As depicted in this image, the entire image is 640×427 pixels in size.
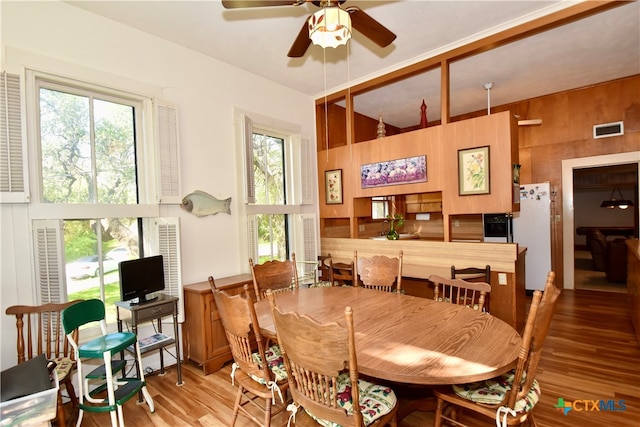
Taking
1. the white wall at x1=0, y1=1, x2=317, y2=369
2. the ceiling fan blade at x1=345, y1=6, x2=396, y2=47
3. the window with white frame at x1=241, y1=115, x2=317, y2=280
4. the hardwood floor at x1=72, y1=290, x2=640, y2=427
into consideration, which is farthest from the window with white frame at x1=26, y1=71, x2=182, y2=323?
the ceiling fan blade at x1=345, y1=6, x2=396, y2=47

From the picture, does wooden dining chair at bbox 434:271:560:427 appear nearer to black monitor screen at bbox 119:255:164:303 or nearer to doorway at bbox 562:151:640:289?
black monitor screen at bbox 119:255:164:303

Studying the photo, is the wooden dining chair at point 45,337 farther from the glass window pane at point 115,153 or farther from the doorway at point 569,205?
the doorway at point 569,205

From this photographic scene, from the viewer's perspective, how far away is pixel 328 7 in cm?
199

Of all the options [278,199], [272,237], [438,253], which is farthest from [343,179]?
[438,253]

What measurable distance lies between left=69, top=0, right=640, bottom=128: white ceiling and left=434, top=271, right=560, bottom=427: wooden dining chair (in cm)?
259

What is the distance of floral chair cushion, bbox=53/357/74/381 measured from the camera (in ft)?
6.66

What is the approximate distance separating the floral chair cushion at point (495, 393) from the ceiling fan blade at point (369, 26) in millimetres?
2360

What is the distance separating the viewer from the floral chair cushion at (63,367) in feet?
6.66

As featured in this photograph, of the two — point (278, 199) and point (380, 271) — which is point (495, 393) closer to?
point (380, 271)

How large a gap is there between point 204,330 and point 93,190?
5.21 ft

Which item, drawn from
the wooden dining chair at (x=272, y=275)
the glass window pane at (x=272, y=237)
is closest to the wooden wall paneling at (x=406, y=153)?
the glass window pane at (x=272, y=237)

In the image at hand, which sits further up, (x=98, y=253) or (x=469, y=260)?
(x=98, y=253)

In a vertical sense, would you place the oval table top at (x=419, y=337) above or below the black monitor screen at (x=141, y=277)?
below

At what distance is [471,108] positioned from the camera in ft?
18.2
